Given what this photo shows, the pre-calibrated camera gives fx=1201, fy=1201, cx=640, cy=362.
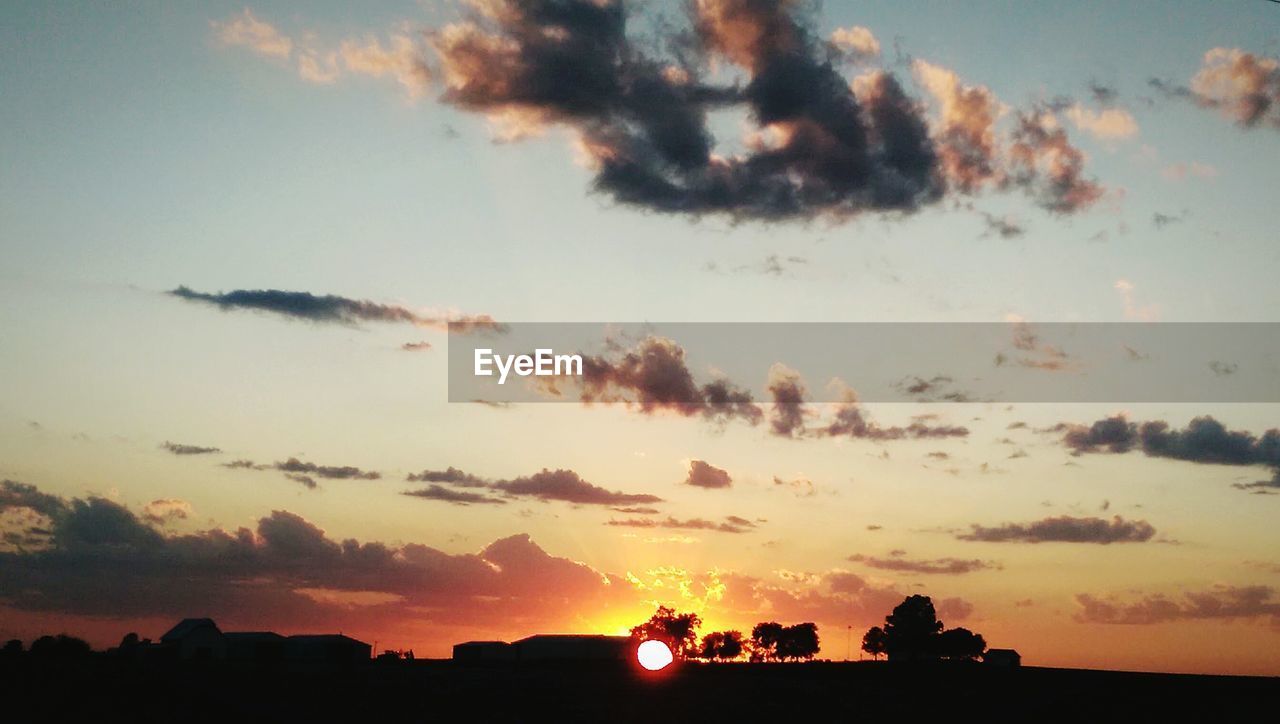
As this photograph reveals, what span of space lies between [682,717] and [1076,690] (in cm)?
3817

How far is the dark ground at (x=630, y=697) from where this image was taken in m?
76.7

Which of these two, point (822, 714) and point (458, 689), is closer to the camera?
point (822, 714)

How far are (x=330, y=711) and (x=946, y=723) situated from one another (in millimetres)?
39477

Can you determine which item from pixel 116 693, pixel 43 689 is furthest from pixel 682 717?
pixel 43 689

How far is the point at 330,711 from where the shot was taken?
258ft

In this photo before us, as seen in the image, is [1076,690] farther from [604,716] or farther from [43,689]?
[43,689]

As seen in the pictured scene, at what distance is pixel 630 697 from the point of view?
8506 cm

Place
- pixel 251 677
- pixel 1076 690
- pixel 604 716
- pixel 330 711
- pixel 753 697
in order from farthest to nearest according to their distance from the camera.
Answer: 1. pixel 251 677
2. pixel 1076 690
3. pixel 753 697
4. pixel 330 711
5. pixel 604 716

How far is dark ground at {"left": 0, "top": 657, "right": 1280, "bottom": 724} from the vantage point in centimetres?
7669

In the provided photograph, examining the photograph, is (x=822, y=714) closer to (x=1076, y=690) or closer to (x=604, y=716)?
(x=604, y=716)

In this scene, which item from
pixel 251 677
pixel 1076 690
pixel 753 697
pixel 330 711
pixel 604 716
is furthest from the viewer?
pixel 251 677

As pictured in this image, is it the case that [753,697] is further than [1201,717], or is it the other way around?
[753,697]

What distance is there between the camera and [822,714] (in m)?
77.7

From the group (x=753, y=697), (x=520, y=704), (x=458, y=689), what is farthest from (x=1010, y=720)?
(x=458, y=689)
